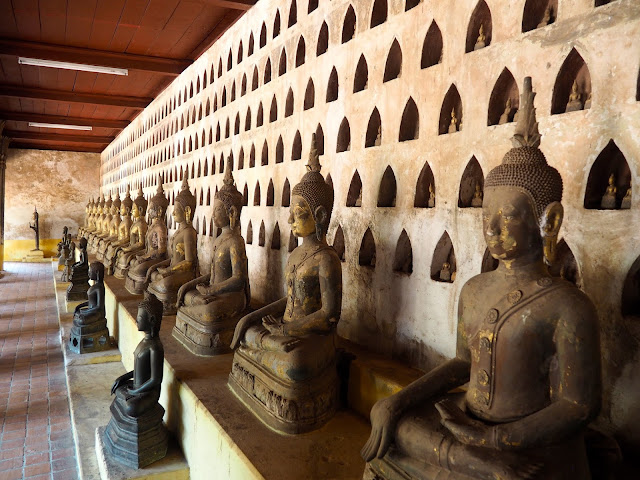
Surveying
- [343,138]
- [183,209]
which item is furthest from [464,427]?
[183,209]

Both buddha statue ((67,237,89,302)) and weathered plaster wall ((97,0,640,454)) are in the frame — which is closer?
weathered plaster wall ((97,0,640,454))

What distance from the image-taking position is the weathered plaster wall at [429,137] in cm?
246

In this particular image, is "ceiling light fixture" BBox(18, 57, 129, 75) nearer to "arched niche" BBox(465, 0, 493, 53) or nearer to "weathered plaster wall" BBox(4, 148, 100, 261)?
"arched niche" BBox(465, 0, 493, 53)

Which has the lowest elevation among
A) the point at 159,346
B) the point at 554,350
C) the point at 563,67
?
the point at 159,346

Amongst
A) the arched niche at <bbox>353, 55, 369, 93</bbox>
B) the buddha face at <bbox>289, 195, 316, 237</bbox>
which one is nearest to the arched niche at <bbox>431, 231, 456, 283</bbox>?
the buddha face at <bbox>289, 195, 316, 237</bbox>

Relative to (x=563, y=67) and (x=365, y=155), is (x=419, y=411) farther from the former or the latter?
(x=365, y=155)

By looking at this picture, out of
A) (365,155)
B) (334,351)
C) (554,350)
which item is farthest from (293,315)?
(554,350)

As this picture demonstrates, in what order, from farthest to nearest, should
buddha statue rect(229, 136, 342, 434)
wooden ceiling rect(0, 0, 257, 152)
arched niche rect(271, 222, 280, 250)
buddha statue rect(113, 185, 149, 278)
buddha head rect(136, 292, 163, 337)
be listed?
buddha statue rect(113, 185, 149, 278)
wooden ceiling rect(0, 0, 257, 152)
arched niche rect(271, 222, 280, 250)
buddha head rect(136, 292, 163, 337)
buddha statue rect(229, 136, 342, 434)

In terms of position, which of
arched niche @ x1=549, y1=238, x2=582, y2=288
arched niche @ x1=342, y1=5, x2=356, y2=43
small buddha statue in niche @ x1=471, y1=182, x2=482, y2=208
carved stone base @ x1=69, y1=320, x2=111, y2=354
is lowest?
carved stone base @ x1=69, y1=320, x2=111, y2=354

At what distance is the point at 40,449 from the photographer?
466 centimetres

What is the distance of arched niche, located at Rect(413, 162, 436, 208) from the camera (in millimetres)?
3674

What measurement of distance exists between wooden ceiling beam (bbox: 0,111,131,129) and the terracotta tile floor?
7.02 m

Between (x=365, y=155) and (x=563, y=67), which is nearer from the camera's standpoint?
(x=563, y=67)

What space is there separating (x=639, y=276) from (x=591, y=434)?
0.83 meters
